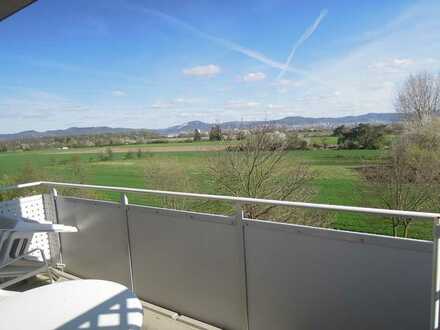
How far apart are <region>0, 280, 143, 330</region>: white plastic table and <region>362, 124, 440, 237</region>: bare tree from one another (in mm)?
9456

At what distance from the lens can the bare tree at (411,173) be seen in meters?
9.62

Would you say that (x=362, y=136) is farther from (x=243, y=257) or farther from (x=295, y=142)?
(x=243, y=257)

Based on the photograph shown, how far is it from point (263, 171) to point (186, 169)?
13.0ft

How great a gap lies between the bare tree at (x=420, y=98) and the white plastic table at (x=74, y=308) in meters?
11.5

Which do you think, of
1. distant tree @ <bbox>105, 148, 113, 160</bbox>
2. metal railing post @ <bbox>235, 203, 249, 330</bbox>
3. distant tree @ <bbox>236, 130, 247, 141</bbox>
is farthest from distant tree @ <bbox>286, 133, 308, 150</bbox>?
metal railing post @ <bbox>235, 203, 249, 330</bbox>

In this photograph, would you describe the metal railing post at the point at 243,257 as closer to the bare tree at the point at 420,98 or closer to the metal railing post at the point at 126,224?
the metal railing post at the point at 126,224

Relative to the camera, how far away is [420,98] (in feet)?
39.9

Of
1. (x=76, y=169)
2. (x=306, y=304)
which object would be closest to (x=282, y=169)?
(x=306, y=304)

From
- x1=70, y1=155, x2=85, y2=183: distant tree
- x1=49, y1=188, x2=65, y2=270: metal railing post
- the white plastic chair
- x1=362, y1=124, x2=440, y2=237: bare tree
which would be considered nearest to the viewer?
the white plastic chair

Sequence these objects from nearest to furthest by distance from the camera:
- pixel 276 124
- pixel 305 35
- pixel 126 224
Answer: pixel 126 224, pixel 276 124, pixel 305 35

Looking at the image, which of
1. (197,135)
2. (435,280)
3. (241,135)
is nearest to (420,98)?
(241,135)

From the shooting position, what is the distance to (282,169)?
33.5 ft

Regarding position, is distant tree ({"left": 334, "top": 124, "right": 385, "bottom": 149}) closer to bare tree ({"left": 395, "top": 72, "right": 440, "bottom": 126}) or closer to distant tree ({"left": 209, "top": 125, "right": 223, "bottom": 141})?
bare tree ({"left": 395, "top": 72, "right": 440, "bottom": 126})

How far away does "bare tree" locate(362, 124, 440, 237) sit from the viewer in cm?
962
